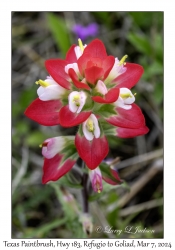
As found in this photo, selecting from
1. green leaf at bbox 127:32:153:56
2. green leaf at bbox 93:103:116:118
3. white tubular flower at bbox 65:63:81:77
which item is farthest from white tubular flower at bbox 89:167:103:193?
green leaf at bbox 127:32:153:56

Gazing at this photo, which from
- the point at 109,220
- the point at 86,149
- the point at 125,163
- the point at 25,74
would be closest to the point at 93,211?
the point at 109,220

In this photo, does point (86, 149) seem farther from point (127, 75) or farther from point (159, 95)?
point (159, 95)

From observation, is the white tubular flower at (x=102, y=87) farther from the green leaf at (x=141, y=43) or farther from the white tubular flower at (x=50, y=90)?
the green leaf at (x=141, y=43)

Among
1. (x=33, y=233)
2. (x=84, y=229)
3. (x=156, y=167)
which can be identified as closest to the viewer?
(x=84, y=229)

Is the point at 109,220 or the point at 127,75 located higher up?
the point at 127,75

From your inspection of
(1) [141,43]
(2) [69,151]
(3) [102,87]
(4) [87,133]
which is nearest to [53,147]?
(2) [69,151]

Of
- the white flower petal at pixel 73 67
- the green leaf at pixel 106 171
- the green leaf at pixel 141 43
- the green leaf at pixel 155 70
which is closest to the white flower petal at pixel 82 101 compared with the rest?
the white flower petal at pixel 73 67

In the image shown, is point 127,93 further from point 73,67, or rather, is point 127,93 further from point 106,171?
point 106,171

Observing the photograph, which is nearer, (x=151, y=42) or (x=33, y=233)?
(x=33, y=233)
